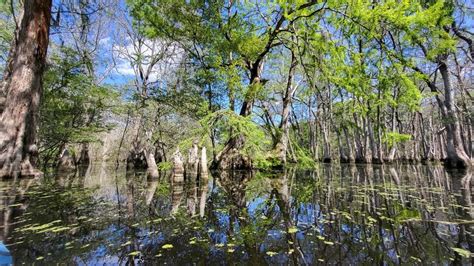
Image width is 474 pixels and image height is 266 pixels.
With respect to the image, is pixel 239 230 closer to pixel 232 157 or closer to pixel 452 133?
pixel 232 157

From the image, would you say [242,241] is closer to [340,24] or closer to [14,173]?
[340,24]

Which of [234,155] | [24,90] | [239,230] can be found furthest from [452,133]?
[24,90]

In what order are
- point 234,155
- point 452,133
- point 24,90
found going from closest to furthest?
point 24,90 < point 234,155 < point 452,133

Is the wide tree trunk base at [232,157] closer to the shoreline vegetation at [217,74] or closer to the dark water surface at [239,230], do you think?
the shoreline vegetation at [217,74]

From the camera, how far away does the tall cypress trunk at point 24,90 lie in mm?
7438

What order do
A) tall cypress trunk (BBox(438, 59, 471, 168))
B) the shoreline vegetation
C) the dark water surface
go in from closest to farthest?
1. the dark water surface
2. the shoreline vegetation
3. tall cypress trunk (BBox(438, 59, 471, 168))

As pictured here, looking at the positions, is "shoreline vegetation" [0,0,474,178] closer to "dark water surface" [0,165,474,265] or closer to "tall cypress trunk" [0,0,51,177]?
"tall cypress trunk" [0,0,51,177]

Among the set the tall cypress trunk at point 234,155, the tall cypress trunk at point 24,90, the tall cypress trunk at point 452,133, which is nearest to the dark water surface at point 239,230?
the tall cypress trunk at point 24,90

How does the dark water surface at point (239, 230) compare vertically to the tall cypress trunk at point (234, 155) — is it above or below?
below

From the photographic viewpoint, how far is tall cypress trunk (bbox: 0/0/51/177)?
7.44 metres

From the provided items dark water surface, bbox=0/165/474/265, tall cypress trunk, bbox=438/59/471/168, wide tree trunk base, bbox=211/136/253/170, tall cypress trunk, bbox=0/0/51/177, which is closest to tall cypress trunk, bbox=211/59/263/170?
wide tree trunk base, bbox=211/136/253/170

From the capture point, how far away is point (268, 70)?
91.9 ft

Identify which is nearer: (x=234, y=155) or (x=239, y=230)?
(x=239, y=230)

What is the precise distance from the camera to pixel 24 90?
25.2 feet
